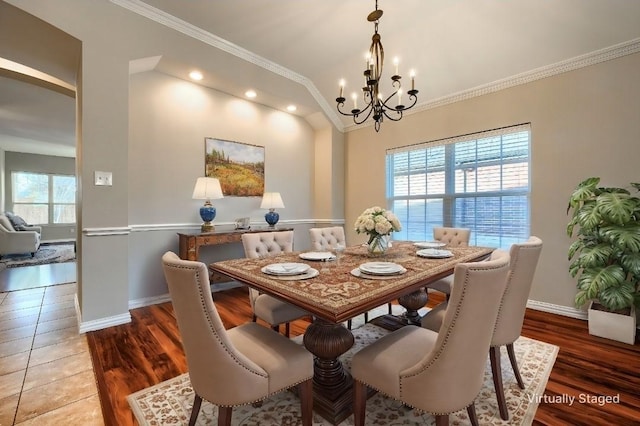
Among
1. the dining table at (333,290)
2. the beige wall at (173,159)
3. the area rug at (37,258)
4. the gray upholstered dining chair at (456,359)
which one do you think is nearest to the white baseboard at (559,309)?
the dining table at (333,290)

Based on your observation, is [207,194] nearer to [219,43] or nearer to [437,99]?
[219,43]

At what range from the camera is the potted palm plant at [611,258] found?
7.45 ft

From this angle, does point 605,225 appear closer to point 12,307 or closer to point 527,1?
point 527,1

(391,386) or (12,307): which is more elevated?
(391,386)

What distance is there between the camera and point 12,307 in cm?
310

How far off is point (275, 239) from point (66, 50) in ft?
8.81

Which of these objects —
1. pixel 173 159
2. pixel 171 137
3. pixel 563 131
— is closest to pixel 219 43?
pixel 171 137

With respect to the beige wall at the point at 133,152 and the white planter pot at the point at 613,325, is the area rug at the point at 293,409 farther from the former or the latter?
the beige wall at the point at 133,152

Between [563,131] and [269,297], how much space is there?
3.42 m

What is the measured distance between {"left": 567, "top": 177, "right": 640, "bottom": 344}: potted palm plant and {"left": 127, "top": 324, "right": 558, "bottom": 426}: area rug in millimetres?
1073

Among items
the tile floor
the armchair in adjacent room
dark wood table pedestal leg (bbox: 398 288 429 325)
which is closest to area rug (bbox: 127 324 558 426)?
the tile floor

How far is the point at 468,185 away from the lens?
370 cm

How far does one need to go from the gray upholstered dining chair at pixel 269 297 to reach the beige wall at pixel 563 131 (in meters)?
2.80


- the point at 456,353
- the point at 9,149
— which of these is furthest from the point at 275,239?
the point at 9,149
